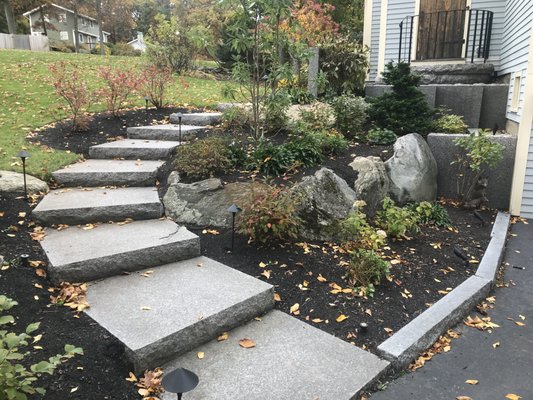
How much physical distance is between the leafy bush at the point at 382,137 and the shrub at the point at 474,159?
105 centimetres

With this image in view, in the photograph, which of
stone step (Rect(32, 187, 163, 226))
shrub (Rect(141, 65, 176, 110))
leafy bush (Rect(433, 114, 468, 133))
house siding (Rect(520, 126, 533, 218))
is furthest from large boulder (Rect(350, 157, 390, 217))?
shrub (Rect(141, 65, 176, 110))

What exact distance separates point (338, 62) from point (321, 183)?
585 centimetres

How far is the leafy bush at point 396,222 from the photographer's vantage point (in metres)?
4.82

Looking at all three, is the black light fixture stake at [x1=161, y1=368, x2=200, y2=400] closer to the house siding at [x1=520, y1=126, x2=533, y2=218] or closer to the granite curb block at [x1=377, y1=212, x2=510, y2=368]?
the granite curb block at [x1=377, y1=212, x2=510, y2=368]

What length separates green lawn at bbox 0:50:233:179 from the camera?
215 inches

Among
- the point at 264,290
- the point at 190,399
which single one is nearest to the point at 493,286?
the point at 264,290

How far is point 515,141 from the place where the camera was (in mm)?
6227

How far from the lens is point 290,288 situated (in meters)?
3.70

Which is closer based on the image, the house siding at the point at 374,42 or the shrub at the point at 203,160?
the shrub at the point at 203,160

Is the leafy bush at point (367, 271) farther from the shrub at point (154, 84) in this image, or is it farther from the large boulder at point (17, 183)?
the shrub at point (154, 84)

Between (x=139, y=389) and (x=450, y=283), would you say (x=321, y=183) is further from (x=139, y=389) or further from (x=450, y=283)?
(x=139, y=389)

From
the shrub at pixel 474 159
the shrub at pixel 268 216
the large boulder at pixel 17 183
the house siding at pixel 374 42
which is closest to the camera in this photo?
the shrub at pixel 268 216

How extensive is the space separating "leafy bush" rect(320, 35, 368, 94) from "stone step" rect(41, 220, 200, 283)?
679cm

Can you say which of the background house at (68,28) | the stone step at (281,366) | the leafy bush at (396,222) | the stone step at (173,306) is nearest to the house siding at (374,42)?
the leafy bush at (396,222)
